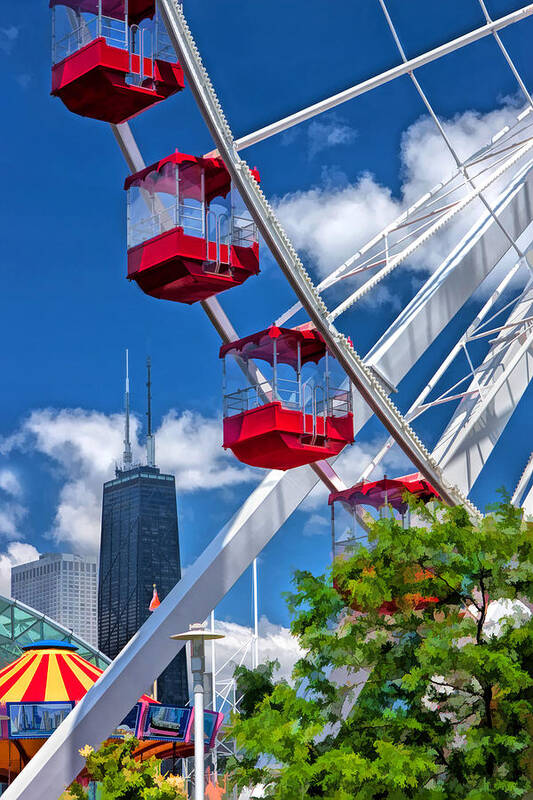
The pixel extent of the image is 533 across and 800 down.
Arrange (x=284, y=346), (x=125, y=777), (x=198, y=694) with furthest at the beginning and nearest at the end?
(x=125, y=777)
(x=284, y=346)
(x=198, y=694)

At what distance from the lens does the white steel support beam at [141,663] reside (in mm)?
22109

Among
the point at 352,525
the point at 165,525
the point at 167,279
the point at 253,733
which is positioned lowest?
the point at 253,733

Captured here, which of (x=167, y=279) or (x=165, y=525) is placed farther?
(x=165, y=525)

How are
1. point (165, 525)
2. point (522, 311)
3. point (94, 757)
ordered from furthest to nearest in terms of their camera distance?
1. point (165, 525)
2. point (522, 311)
3. point (94, 757)

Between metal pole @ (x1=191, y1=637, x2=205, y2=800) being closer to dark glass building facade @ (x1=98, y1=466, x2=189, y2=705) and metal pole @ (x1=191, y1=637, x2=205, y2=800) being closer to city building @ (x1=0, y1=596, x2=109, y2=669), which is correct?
city building @ (x1=0, y1=596, x2=109, y2=669)

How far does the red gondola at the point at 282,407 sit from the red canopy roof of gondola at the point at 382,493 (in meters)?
2.10

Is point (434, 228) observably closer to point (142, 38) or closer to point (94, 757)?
point (142, 38)

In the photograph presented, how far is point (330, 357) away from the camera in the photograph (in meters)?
21.1

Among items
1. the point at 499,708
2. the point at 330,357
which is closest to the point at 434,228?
the point at 330,357

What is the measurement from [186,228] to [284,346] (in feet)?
7.42

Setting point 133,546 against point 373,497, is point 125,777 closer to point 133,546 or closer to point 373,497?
point 373,497

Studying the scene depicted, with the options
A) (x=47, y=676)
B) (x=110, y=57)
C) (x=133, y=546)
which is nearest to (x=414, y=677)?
(x=110, y=57)

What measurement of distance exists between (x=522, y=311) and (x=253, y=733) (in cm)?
1172

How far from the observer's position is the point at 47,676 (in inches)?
1206
